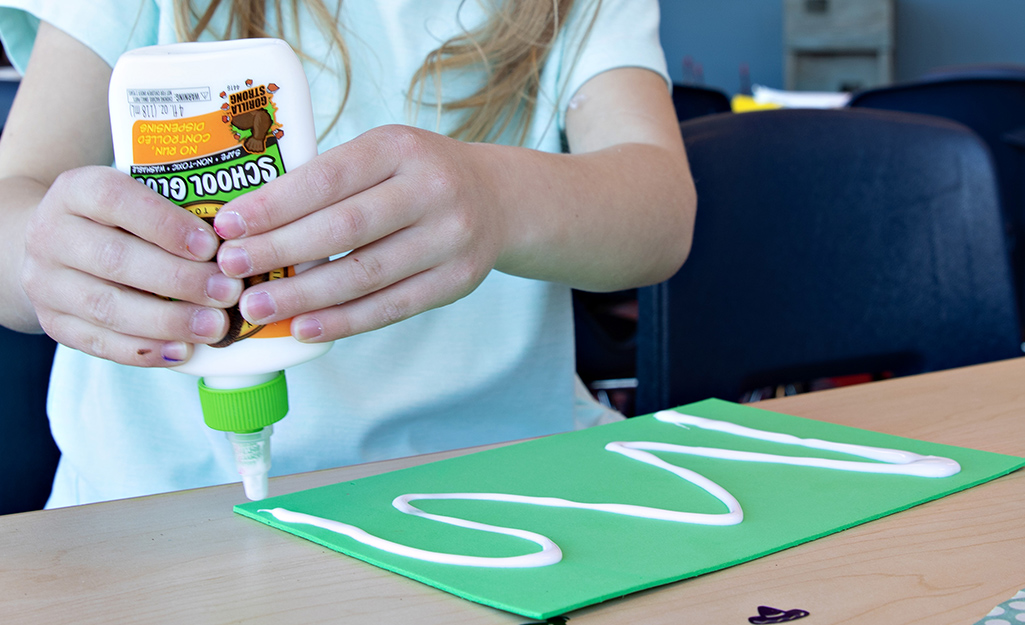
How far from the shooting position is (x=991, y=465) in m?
0.45

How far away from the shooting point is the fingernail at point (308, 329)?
393 millimetres

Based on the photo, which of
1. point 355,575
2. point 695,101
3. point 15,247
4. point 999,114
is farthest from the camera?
point 695,101

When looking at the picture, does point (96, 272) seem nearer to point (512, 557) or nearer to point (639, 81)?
point (512, 557)

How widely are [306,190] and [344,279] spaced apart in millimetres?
44

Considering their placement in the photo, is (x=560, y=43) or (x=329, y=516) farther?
(x=560, y=43)

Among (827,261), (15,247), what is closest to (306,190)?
(15,247)

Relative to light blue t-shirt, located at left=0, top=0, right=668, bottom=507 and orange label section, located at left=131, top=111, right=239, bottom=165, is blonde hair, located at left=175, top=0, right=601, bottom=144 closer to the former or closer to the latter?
light blue t-shirt, located at left=0, top=0, right=668, bottom=507

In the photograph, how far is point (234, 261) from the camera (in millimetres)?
367

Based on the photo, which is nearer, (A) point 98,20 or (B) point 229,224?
(B) point 229,224

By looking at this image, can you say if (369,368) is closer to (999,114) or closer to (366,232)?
(366,232)

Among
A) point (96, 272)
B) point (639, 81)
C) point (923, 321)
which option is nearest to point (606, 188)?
point (639, 81)

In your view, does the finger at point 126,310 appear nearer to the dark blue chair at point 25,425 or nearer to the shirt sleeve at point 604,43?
the dark blue chair at point 25,425

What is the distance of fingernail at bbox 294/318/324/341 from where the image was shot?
1.29ft

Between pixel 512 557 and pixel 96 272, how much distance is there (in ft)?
0.74
